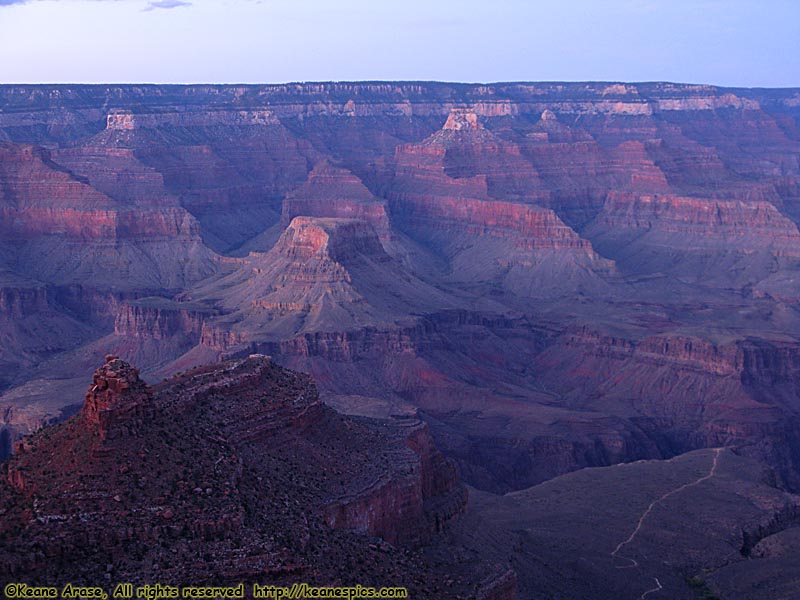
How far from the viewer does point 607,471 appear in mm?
74438

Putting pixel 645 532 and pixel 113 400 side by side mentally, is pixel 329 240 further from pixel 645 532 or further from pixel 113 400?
pixel 113 400

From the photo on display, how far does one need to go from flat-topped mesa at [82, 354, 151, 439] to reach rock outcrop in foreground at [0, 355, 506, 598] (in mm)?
43

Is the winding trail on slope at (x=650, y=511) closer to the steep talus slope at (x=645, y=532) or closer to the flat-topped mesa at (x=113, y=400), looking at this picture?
the steep talus slope at (x=645, y=532)

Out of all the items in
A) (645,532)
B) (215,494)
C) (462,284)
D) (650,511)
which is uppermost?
(215,494)

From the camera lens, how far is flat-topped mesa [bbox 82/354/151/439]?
36.8 metres

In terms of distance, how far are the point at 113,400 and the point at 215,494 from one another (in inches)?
147

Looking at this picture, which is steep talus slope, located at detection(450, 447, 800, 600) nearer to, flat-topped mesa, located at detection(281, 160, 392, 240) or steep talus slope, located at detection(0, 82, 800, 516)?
steep talus slope, located at detection(0, 82, 800, 516)

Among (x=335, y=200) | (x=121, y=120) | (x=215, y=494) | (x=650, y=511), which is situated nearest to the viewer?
(x=215, y=494)

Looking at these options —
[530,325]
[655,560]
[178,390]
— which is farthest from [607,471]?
[530,325]

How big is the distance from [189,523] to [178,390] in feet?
33.3

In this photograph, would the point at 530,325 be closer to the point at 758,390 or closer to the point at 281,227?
the point at 758,390

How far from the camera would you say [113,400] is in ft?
122

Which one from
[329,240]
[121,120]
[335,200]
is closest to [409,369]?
[329,240]

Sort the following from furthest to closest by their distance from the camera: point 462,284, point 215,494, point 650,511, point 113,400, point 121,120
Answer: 1. point 121,120
2. point 462,284
3. point 650,511
4. point 113,400
5. point 215,494
